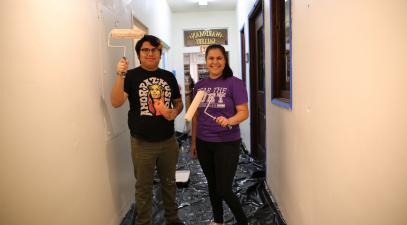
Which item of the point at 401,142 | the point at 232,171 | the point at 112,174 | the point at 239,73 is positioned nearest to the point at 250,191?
the point at 232,171

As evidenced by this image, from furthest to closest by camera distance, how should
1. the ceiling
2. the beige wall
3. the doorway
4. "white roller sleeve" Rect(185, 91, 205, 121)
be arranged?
1. the ceiling
2. the doorway
3. "white roller sleeve" Rect(185, 91, 205, 121)
4. the beige wall

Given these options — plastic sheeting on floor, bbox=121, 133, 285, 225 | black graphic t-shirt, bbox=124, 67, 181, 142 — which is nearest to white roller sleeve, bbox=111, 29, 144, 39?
black graphic t-shirt, bbox=124, 67, 181, 142

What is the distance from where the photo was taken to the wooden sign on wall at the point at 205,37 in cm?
634

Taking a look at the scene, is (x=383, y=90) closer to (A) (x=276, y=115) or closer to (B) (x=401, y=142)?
(B) (x=401, y=142)

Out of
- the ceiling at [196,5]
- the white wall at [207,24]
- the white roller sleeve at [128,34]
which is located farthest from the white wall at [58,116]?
the white wall at [207,24]

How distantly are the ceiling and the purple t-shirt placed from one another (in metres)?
3.90

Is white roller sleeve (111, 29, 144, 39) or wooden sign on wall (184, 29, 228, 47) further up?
wooden sign on wall (184, 29, 228, 47)

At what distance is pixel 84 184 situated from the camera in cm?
170

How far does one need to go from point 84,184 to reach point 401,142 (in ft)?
5.00

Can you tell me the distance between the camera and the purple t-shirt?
1888mm

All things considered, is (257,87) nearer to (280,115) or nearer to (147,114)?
(280,115)

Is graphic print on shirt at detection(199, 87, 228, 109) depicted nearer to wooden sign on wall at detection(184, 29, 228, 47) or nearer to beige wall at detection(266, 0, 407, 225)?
beige wall at detection(266, 0, 407, 225)

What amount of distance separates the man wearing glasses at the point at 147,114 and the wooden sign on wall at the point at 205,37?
14.6ft

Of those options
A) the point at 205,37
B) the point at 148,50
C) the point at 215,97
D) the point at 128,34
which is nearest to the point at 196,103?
the point at 215,97
